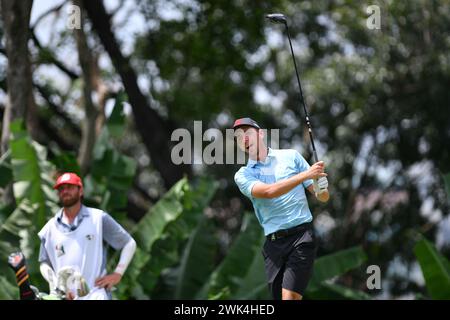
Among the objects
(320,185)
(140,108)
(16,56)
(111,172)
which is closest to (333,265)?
(111,172)

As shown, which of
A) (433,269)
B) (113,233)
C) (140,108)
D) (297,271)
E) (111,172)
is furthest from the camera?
(140,108)

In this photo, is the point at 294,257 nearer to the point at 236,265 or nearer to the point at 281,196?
the point at 281,196

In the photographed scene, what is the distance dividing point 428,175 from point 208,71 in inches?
290

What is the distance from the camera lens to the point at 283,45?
917 inches

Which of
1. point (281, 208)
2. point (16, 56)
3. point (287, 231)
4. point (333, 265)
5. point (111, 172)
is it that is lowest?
point (333, 265)

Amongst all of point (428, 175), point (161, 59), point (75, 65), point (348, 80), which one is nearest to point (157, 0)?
Result: point (161, 59)

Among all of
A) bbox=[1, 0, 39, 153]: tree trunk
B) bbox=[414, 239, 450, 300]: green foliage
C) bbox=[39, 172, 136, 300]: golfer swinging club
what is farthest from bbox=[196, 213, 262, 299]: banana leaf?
bbox=[39, 172, 136, 300]: golfer swinging club

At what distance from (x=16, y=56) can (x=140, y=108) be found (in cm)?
563

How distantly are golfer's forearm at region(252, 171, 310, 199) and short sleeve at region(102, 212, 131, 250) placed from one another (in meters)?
1.28

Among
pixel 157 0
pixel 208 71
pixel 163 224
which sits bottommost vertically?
pixel 163 224

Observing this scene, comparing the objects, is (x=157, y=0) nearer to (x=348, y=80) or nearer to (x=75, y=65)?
(x=75, y=65)

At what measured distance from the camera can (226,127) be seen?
21672mm

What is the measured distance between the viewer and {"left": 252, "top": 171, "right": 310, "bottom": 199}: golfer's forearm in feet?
19.3

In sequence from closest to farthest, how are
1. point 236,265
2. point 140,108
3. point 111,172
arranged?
1. point 111,172
2. point 236,265
3. point 140,108
